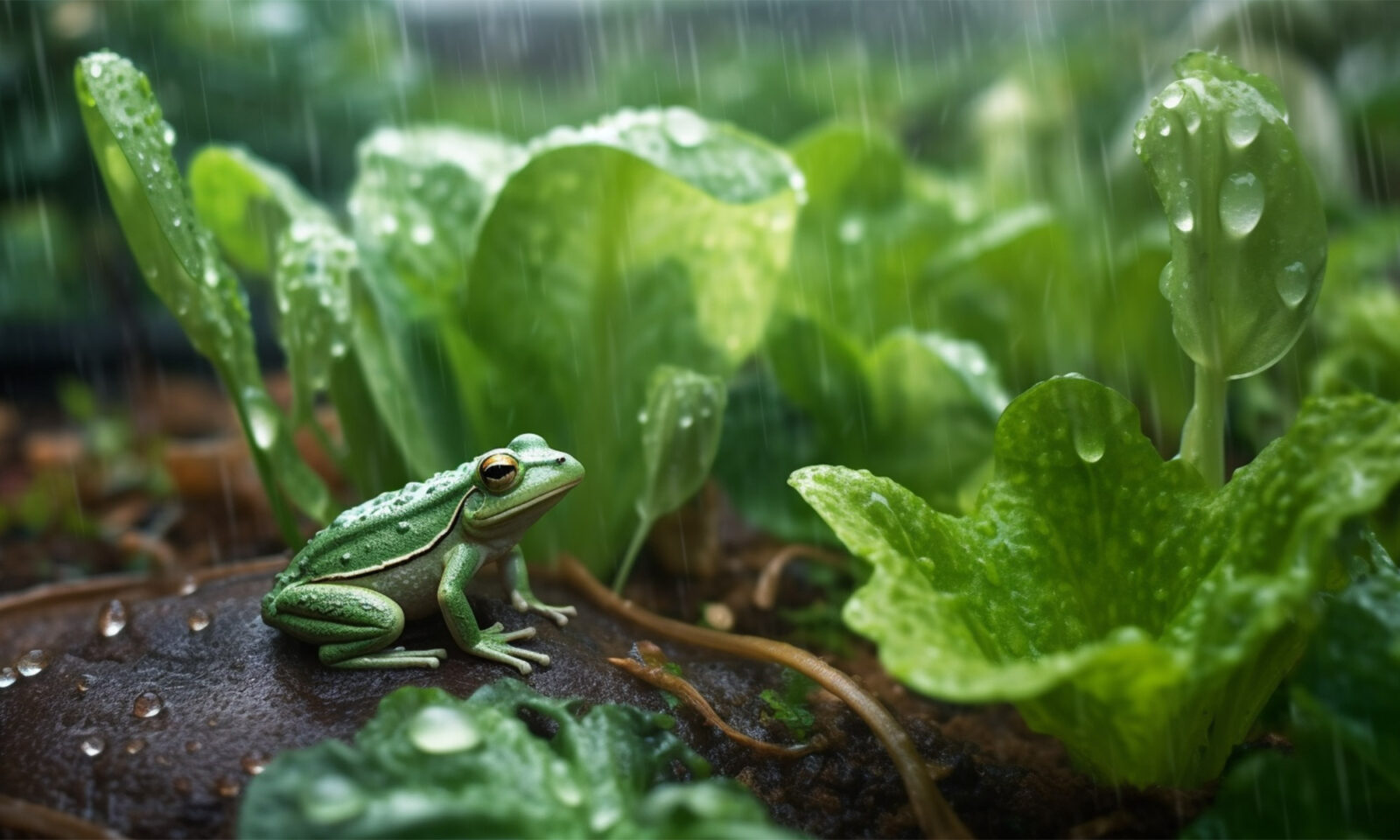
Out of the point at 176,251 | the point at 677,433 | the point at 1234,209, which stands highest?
the point at 176,251

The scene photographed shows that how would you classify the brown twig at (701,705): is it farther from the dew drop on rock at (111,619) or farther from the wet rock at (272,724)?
the dew drop on rock at (111,619)

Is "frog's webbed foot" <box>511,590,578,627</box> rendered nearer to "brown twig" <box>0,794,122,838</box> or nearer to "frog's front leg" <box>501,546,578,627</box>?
"frog's front leg" <box>501,546,578,627</box>

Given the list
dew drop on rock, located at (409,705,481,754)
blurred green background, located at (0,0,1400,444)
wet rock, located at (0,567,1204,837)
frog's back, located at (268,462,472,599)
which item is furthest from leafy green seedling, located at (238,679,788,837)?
blurred green background, located at (0,0,1400,444)

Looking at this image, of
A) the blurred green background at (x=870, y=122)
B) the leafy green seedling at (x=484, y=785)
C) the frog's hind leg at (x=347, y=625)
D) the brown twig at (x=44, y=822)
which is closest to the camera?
the leafy green seedling at (x=484, y=785)

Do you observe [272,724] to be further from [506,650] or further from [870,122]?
[870,122]

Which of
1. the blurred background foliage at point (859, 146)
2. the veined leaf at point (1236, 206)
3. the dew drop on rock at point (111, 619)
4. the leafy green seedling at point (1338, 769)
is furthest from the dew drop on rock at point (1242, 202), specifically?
the dew drop on rock at point (111, 619)

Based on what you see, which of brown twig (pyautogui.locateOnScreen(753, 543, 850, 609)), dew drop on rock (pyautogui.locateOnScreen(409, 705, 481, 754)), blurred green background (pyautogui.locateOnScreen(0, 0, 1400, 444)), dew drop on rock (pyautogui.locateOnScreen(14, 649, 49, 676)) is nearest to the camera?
dew drop on rock (pyautogui.locateOnScreen(409, 705, 481, 754))

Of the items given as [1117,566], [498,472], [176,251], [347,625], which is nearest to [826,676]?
[1117,566]

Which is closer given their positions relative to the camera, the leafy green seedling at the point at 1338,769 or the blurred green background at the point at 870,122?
the leafy green seedling at the point at 1338,769
